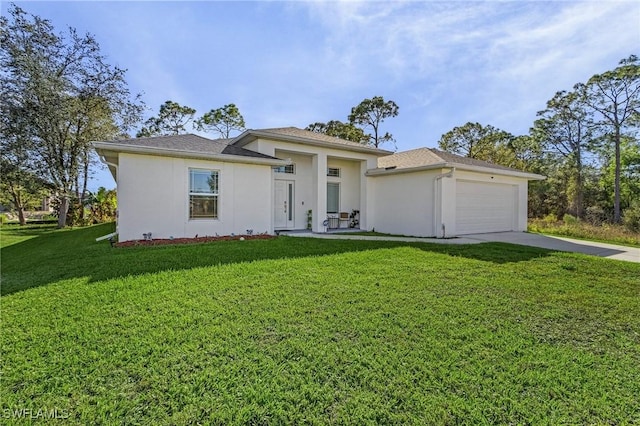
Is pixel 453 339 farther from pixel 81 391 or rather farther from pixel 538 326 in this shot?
pixel 81 391

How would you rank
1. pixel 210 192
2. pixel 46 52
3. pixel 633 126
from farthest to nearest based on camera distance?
pixel 633 126
pixel 46 52
pixel 210 192

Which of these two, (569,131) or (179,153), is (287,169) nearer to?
(179,153)

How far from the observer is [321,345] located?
11.6ft

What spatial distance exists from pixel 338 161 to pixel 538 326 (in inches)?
470

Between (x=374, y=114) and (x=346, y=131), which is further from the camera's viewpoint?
(x=346, y=131)

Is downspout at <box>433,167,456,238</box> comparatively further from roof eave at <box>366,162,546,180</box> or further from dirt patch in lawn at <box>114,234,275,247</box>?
dirt patch in lawn at <box>114,234,275,247</box>

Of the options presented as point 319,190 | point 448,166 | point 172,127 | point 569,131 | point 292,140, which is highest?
point 172,127

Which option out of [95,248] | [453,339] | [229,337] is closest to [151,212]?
[95,248]

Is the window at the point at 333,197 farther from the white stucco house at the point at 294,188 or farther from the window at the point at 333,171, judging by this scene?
the window at the point at 333,171

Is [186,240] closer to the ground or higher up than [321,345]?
higher up

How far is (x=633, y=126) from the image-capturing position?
2575 cm

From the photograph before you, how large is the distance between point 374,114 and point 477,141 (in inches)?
455

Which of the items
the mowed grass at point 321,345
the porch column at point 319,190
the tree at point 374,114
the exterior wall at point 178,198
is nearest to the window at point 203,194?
the exterior wall at point 178,198

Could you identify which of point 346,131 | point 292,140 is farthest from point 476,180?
point 346,131
